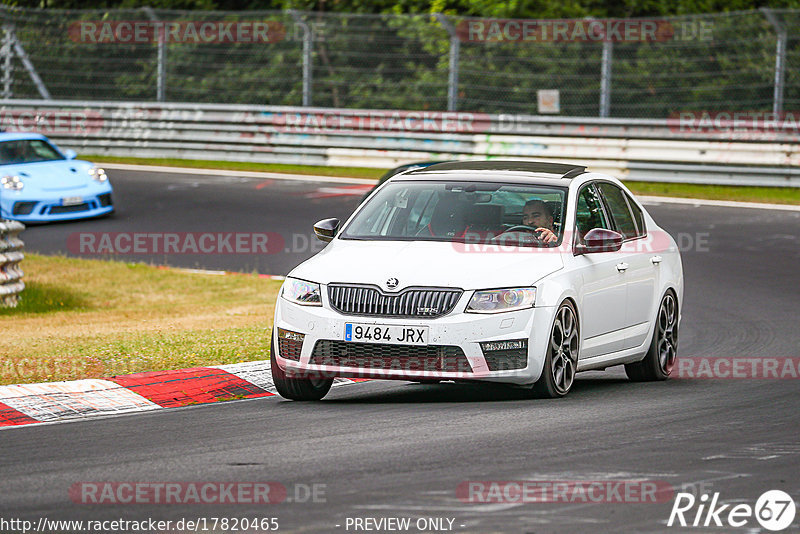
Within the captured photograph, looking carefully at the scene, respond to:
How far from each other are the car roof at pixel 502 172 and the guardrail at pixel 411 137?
13.5m

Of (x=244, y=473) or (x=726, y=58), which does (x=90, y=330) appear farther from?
(x=726, y=58)

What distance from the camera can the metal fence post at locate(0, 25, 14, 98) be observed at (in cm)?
3014

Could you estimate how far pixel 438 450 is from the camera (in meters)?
7.34

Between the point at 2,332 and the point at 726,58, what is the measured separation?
14.9 metres

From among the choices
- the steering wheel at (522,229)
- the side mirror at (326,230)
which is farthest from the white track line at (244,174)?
the steering wheel at (522,229)

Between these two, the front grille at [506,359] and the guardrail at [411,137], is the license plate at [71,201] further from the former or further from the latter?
the front grille at [506,359]

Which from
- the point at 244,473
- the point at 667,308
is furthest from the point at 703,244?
the point at 244,473

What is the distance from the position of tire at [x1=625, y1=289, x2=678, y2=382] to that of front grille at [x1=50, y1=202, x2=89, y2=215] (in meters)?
12.7

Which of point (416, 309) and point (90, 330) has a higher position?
point (416, 309)

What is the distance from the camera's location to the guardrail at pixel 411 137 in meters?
23.6

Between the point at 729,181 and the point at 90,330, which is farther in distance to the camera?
the point at 729,181

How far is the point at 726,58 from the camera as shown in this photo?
2427 cm

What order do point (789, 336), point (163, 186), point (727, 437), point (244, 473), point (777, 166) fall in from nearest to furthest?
point (244, 473) → point (727, 437) → point (789, 336) → point (777, 166) → point (163, 186)
